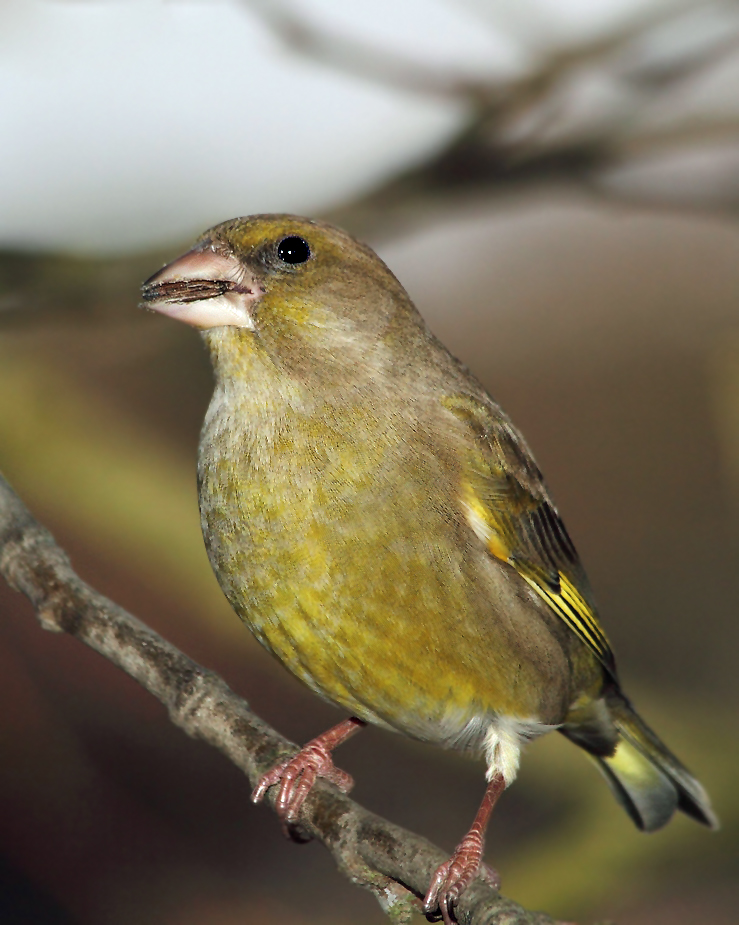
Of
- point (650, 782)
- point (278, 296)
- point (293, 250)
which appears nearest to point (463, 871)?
point (650, 782)

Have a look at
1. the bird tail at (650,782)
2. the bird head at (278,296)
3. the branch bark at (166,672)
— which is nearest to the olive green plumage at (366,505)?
the bird head at (278,296)

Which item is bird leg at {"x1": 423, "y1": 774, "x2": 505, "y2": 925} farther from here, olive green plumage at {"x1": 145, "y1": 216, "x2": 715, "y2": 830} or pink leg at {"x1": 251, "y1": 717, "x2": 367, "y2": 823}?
pink leg at {"x1": 251, "y1": 717, "x2": 367, "y2": 823}

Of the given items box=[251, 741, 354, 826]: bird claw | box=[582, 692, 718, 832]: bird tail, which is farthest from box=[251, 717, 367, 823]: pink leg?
box=[582, 692, 718, 832]: bird tail

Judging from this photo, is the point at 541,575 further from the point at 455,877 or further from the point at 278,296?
the point at 278,296

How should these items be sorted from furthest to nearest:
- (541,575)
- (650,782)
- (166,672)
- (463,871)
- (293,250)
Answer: (650,782) → (541,575) → (293,250) → (463,871) → (166,672)

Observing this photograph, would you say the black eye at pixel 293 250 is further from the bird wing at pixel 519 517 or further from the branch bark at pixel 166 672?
the branch bark at pixel 166 672

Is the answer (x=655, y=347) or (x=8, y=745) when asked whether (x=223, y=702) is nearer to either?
(x=8, y=745)
